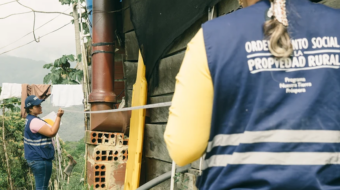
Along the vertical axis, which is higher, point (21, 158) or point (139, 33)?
point (139, 33)

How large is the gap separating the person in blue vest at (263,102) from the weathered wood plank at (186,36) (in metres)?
1.92

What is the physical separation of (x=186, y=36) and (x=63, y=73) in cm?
874

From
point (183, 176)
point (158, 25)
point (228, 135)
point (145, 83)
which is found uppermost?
point (158, 25)

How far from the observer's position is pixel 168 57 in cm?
351

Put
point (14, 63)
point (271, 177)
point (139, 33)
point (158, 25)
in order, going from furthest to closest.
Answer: point (14, 63) → point (139, 33) → point (158, 25) → point (271, 177)

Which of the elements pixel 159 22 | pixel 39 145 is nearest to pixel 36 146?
pixel 39 145

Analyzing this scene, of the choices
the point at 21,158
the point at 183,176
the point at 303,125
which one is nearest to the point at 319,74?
the point at 303,125

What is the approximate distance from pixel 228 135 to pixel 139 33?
278 centimetres

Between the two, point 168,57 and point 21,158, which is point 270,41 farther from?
point 21,158

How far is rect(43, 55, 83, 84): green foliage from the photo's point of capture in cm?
1077

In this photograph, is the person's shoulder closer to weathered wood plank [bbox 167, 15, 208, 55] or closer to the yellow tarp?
weathered wood plank [bbox 167, 15, 208, 55]

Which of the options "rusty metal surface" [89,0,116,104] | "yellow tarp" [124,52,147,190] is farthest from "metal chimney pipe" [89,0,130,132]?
"yellow tarp" [124,52,147,190]

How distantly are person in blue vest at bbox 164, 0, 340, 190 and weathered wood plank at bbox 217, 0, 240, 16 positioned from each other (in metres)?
1.54

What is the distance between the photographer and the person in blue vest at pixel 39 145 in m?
5.86
